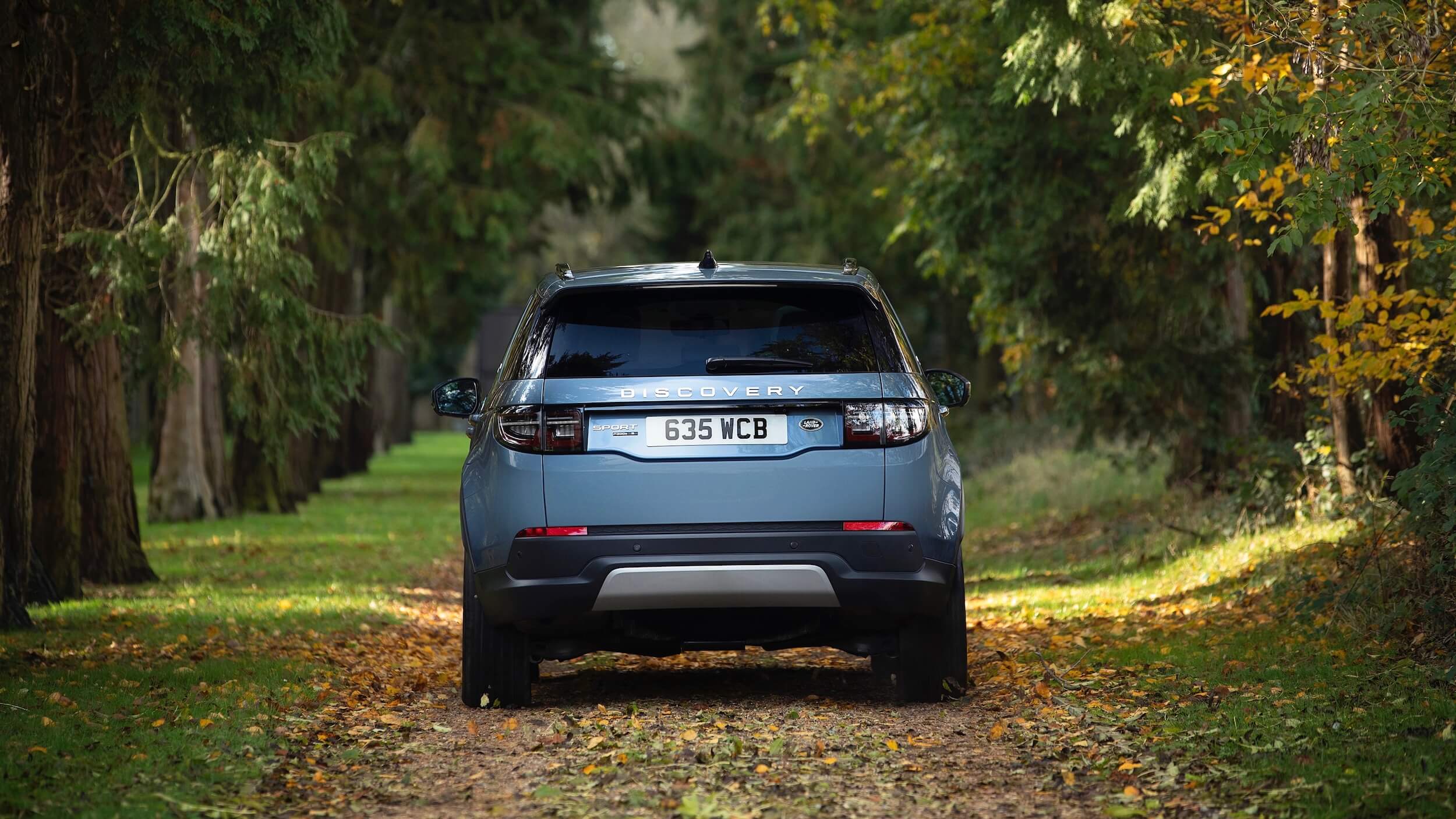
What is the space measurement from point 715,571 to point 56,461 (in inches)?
294

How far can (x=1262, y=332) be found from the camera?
52.5 ft

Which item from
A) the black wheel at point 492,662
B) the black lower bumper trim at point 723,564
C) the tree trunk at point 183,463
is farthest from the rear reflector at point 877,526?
the tree trunk at point 183,463

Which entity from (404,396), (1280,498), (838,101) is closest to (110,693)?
(1280,498)

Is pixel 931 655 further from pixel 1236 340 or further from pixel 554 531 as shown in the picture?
pixel 1236 340

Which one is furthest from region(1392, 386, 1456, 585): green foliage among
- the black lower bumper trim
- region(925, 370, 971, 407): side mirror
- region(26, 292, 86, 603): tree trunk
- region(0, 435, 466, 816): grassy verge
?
region(26, 292, 86, 603): tree trunk

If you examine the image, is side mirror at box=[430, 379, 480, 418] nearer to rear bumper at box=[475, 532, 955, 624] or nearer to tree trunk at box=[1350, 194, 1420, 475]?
rear bumper at box=[475, 532, 955, 624]

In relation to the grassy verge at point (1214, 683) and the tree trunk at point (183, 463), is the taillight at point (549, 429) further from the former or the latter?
the tree trunk at point (183, 463)

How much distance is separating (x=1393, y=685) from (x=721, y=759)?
3.10m

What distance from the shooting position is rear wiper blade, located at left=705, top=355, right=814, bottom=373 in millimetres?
7379

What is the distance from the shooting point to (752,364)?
7395 millimetres

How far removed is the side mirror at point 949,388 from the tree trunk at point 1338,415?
3.87 m

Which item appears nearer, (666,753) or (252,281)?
(666,753)

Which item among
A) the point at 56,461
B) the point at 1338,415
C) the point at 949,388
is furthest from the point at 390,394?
the point at 949,388

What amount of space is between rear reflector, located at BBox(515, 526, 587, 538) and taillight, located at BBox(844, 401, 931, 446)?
1.15 m
